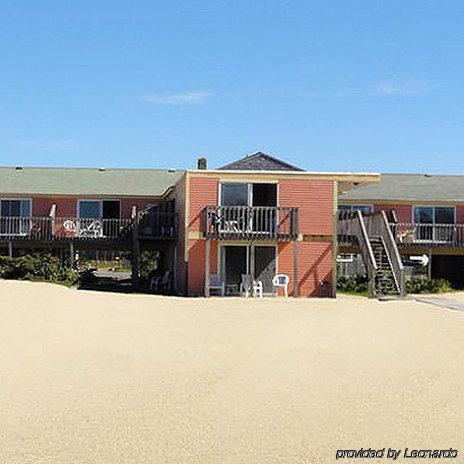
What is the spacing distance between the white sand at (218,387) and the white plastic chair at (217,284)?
32.6 ft

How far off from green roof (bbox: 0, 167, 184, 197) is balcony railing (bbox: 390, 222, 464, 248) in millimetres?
12218

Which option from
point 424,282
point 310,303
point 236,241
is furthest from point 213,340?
point 424,282

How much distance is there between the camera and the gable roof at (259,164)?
3231 cm

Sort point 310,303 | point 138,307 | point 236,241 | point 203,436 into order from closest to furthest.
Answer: point 203,436, point 138,307, point 310,303, point 236,241

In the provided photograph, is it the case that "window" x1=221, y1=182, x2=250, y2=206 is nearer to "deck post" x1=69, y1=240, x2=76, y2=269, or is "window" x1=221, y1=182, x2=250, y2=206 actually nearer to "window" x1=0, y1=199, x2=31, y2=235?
"deck post" x1=69, y1=240, x2=76, y2=269

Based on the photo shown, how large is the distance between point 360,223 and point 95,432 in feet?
74.2

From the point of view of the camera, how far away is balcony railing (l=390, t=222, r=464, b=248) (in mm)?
37844

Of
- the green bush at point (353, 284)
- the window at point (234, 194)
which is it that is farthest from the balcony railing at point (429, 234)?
the window at point (234, 194)

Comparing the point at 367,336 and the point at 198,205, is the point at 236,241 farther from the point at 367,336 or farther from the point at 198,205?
the point at 367,336

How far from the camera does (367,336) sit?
1580cm

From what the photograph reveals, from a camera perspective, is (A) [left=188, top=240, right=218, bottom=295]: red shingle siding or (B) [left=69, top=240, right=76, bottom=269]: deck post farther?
(B) [left=69, top=240, right=76, bottom=269]: deck post

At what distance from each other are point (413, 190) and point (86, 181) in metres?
17.6

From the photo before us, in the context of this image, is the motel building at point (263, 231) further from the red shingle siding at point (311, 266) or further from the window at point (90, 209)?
the window at point (90, 209)

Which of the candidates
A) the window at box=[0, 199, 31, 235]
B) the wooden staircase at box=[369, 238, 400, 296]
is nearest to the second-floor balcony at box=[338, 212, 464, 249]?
the wooden staircase at box=[369, 238, 400, 296]
